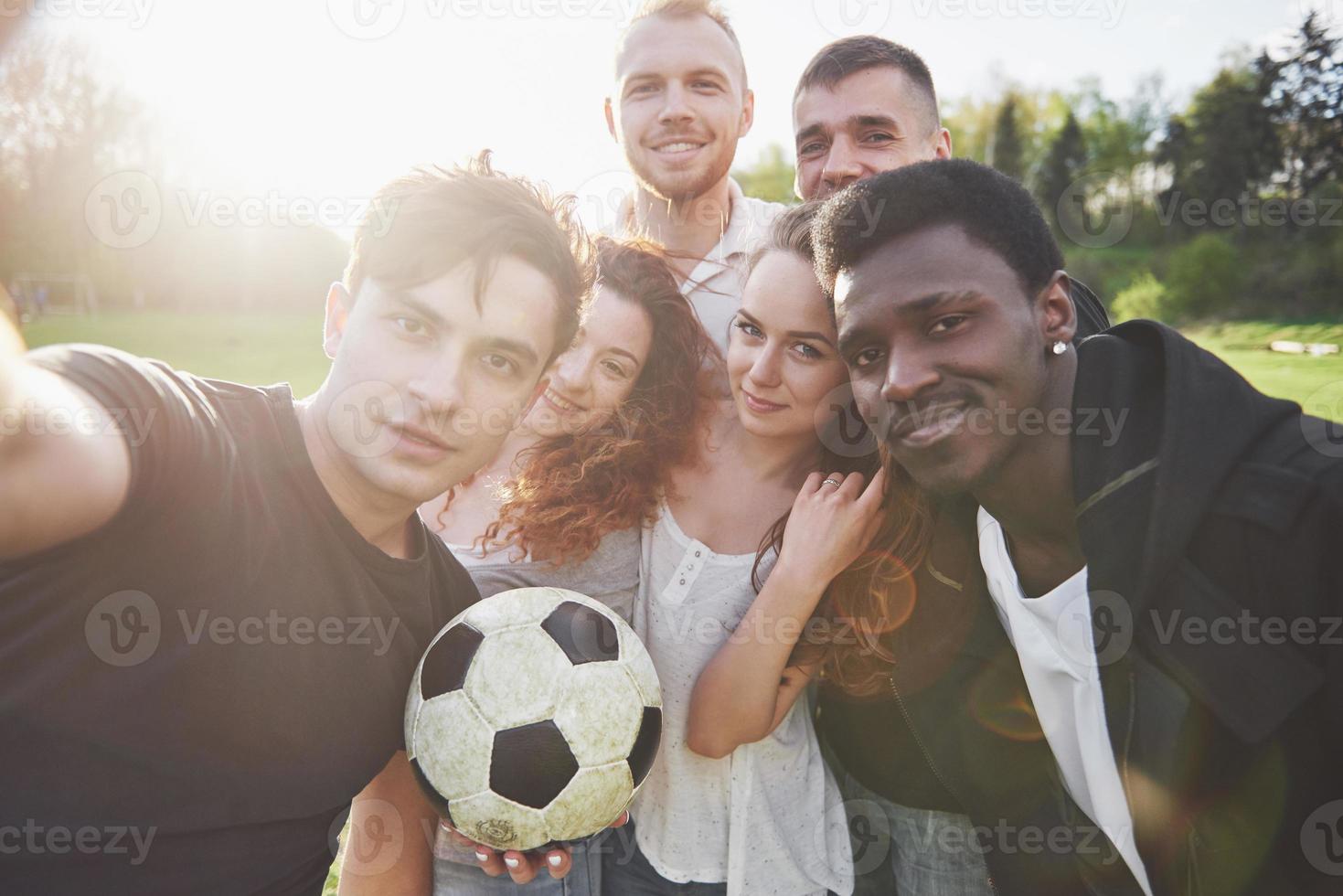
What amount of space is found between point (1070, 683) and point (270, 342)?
39838mm

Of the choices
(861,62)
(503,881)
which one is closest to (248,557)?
(503,881)

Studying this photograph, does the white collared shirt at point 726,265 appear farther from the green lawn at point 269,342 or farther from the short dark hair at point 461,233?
the green lawn at point 269,342

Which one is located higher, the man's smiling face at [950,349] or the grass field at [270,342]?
the man's smiling face at [950,349]

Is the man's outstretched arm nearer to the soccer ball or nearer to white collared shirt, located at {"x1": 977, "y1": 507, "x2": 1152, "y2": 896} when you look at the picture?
the soccer ball

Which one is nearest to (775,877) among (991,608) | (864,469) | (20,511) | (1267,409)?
(991,608)

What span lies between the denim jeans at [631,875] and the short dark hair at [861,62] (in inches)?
177

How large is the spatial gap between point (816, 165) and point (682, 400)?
2.19 metres

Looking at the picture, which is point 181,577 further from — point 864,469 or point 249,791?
point 864,469

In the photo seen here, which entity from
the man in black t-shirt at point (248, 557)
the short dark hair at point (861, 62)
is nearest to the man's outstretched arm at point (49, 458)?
the man in black t-shirt at point (248, 557)

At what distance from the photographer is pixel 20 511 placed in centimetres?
147

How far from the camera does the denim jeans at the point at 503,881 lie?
9.37ft

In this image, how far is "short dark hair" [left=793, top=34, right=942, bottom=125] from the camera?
15.5 feet

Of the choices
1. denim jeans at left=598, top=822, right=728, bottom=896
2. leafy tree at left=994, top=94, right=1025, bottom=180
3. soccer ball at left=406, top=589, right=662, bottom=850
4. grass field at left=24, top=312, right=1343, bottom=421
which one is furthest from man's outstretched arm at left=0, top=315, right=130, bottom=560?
leafy tree at left=994, top=94, right=1025, bottom=180

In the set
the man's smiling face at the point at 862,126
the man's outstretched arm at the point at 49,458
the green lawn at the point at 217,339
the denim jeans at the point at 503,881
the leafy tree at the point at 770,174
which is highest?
the leafy tree at the point at 770,174
